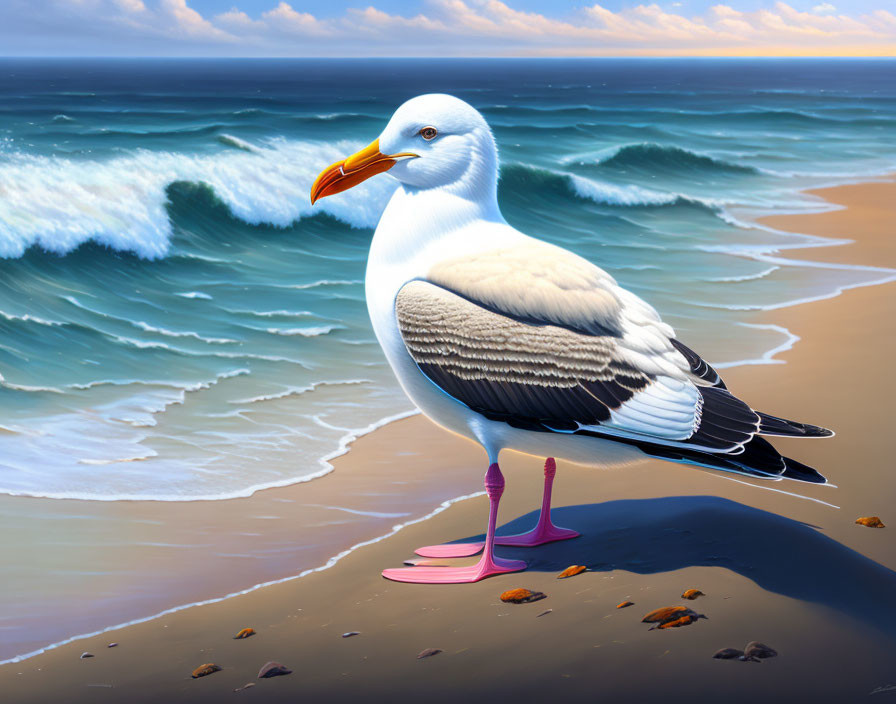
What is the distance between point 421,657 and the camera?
3.41 metres

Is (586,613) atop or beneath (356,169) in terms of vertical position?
beneath

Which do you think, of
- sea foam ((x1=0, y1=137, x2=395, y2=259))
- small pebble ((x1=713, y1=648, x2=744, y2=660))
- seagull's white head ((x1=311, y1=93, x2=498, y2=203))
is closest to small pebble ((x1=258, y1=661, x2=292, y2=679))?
small pebble ((x1=713, y1=648, x2=744, y2=660))

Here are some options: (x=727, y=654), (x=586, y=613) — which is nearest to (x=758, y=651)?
(x=727, y=654)

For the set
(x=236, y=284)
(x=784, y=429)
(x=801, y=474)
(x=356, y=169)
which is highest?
(x=356, y=169)

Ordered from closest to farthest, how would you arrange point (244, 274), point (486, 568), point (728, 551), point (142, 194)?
point (728, 551) < point (486, 568) < point (244, 274) < point (142, 194)

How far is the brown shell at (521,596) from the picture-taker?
3.73 m

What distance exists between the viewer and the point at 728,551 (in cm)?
388

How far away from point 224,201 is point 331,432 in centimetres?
1068

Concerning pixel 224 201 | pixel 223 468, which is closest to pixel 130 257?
pixel 224 201

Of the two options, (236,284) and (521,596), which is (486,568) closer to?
(521,596)

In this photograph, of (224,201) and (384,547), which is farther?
(224,201)

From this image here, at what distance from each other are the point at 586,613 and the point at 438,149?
186 centimetres

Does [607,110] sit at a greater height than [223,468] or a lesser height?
greater

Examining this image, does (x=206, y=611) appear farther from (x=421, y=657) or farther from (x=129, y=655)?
(x=421, y=657)
